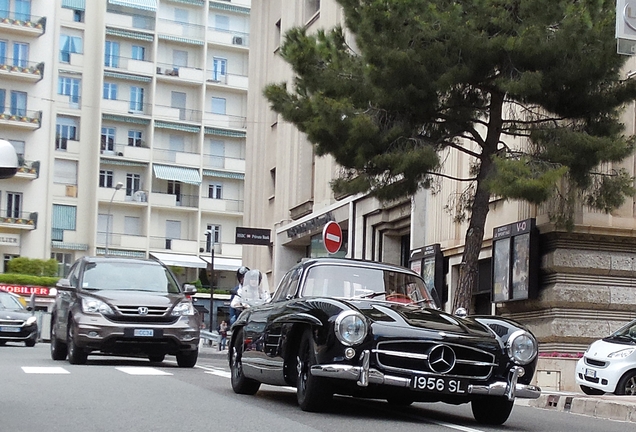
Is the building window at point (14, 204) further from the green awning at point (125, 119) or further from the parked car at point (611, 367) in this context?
the parked car at point (611, 367)

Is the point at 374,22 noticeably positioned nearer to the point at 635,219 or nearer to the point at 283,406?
the point at 635,219

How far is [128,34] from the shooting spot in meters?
74.5

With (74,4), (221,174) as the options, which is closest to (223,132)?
(221,174)

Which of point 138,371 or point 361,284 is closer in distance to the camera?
point 361,284

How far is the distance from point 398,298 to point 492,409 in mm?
1611

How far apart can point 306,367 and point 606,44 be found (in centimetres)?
1034

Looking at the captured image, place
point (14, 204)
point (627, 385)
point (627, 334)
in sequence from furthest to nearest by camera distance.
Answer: point (14, 204)
point (627, 334)
point (627, 385)

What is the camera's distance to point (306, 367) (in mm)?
10492

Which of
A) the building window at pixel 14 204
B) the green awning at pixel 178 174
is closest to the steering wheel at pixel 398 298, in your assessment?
the building window at pixel 14 204

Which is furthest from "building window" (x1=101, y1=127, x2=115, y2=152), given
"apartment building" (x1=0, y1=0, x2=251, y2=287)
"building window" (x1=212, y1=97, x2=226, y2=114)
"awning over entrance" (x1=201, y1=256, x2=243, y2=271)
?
"awning over entrance" (x1=201, y1=256, x2=243, y2=271)

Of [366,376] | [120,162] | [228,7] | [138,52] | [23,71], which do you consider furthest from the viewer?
[228,7]

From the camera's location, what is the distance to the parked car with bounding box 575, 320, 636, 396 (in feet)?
60.8

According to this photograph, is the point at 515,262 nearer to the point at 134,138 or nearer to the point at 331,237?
the point at 331,237

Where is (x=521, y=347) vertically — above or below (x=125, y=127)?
below
